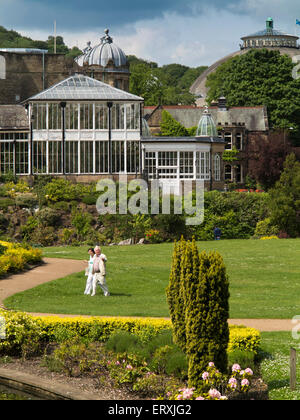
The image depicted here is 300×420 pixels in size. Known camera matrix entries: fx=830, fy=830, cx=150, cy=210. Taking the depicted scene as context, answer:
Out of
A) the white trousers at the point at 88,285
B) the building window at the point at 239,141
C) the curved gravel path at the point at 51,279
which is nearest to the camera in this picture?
the curved gravel path at the point at 51,279

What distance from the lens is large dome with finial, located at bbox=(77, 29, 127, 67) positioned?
78562 millimetres

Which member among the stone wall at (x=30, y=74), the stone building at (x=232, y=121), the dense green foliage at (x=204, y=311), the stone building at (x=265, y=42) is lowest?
the dense green foliage at (x=204, y=311)

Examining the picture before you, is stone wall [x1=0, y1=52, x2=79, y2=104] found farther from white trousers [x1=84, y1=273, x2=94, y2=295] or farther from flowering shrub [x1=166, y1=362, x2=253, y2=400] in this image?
flowering shrub [x1=166, y1=362, x2=253, y2=400]

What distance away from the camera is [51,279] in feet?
95.2

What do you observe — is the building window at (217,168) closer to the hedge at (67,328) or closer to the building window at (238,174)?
the building window at (238,174)

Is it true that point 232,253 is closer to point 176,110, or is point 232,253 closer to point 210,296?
point 210,296

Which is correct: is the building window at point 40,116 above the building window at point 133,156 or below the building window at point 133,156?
above

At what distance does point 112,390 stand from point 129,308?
7811 mm

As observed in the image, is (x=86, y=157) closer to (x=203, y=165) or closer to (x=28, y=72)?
(x=203, y=165)

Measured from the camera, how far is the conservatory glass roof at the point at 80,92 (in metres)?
53.1

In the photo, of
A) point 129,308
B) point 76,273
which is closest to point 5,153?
point 76,273

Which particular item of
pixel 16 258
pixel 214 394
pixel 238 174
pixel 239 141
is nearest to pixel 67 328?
pixel 214 394

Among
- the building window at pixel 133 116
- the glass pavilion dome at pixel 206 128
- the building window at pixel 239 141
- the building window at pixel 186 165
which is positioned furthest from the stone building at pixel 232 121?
the building window at pixel 133 116

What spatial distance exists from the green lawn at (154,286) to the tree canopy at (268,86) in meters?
41.2
